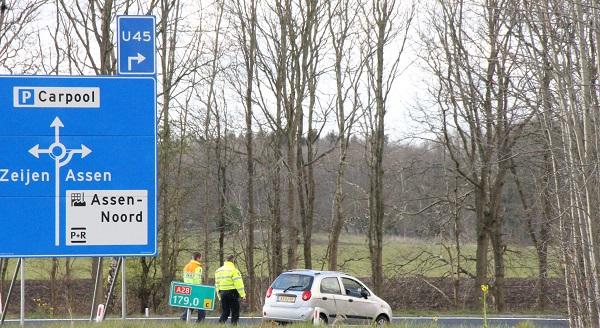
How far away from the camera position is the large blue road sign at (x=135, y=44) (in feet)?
36.7

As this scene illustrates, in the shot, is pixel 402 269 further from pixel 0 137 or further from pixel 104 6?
pixel 0 137

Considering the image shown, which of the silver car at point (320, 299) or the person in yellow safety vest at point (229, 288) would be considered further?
the silver car at point (320, 299)

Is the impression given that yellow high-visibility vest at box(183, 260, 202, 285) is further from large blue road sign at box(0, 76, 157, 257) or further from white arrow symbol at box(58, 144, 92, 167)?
white arrow symbol at box(58, 144, 92, 167)

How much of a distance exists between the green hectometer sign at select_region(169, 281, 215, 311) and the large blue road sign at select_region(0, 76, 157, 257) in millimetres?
7500

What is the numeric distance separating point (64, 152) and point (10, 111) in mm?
751

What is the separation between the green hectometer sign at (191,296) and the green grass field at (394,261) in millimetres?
17648

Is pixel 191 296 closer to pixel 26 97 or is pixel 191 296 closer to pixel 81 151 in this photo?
pixel 81 151

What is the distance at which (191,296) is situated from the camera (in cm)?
1808

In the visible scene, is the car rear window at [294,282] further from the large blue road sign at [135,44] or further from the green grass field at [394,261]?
the green grass field at [394,261]

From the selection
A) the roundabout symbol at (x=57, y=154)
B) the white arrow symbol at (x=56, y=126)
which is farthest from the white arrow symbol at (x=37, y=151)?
the white arrow symbol at (x=56, y=126)

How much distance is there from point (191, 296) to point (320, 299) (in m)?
3.98

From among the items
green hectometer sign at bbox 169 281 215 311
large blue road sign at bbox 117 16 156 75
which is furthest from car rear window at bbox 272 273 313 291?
large blue road sign at bbox 117 16 156 75

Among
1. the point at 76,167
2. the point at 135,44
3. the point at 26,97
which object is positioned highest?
the point at 135,44

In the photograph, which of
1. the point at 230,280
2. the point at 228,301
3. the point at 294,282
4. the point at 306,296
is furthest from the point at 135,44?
the point at 294,282
